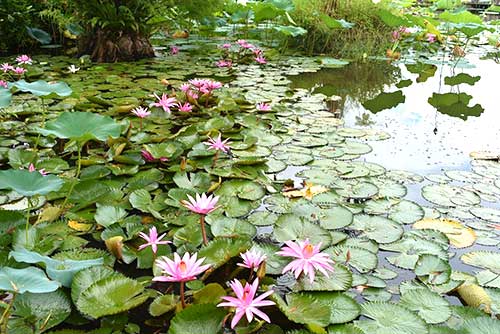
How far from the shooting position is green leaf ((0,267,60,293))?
2.86ft

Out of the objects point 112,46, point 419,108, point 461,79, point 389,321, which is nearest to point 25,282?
point 389,321

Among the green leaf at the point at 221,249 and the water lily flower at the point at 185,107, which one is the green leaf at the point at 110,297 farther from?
the water lily flower at the point at 185,107

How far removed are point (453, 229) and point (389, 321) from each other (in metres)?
0.59

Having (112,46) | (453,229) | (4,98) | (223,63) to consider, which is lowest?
(453,229)

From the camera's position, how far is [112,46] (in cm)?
447

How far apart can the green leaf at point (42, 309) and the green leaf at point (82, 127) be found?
1.68ft

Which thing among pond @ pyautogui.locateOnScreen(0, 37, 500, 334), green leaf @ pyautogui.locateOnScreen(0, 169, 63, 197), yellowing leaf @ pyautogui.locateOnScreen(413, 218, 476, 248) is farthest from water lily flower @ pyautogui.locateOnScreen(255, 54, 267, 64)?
green leaf @ pyautogui.locateOnScreen(0, 169, 63, 197)

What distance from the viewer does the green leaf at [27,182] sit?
1184 mm

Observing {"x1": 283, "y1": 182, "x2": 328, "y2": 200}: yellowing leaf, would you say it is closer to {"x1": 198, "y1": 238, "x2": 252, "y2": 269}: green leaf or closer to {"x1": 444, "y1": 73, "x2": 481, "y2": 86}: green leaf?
{"x1": 198, "y1": 238, "x2": 252, "y2": 269}: green leaf

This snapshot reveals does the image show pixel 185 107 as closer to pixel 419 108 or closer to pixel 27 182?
pixel 27 182

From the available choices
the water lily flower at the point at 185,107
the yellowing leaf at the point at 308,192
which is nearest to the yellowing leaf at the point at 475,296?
the yellowing leaf at the point at 308,192

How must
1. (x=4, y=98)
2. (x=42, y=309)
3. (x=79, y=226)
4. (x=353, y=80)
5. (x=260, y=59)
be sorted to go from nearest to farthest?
(x=42, y=309) → (x=79, y=226) → (x=4, y=98) → (x=353, y=80) → (x=260, y=59)

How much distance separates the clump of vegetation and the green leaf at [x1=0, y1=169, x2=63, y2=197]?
4.60 metres

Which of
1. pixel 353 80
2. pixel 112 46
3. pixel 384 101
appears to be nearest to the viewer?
pixel 384 101
